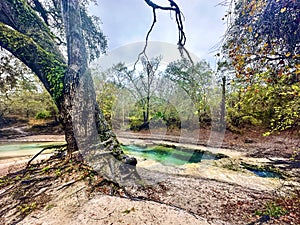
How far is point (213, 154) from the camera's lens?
5574 mm

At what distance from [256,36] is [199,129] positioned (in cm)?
925

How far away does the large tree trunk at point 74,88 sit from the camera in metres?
2.36

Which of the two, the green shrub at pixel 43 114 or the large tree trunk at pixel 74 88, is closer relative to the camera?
the large tree trunk at pixel 74 88

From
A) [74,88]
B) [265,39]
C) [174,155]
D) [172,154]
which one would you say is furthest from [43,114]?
[265,39]

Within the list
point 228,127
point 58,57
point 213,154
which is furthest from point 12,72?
point 228,127

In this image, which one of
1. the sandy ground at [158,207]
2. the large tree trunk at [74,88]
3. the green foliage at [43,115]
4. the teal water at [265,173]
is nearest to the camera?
the sandy ground at [158,207]

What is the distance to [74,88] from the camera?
240 centimetres

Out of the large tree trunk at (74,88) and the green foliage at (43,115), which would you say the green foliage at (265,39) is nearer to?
the large tree trunk at (74,88)

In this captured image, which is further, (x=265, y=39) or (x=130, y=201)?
(x=130, y=201)

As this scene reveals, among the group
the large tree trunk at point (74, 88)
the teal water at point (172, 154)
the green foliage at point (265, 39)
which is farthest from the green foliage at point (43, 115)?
the green foliage at point (265, 39)

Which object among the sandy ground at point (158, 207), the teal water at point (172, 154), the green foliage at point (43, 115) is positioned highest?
the green foliage at point (43, 115)

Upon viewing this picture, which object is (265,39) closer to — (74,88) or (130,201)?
(130,201)

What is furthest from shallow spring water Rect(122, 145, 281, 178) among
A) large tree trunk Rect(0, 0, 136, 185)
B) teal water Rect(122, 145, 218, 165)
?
large tree trunk Rect(0, 0, 136, 185)

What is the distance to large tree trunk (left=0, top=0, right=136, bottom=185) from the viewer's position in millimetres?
2361
